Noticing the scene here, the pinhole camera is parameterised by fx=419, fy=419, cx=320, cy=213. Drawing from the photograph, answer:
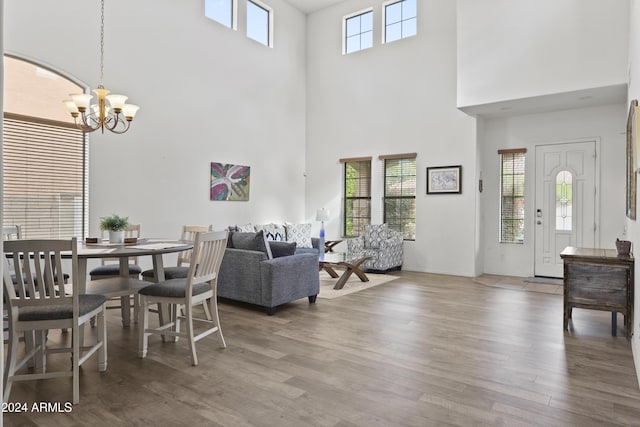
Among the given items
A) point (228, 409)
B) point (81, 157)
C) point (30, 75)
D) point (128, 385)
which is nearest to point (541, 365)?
point (228, 409)

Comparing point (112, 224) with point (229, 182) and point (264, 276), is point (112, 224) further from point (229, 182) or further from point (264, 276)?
point (229, 182)

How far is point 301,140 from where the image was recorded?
28.6 feet

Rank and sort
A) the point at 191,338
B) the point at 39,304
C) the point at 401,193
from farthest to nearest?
the point at 401,193
the point at 191,338
the point at 39,304

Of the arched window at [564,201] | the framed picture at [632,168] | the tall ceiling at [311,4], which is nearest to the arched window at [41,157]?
the tall ceiling at [311,4]

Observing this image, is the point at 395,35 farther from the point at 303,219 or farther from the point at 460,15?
the point at 303,219

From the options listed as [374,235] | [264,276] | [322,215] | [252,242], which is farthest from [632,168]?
[322,215]

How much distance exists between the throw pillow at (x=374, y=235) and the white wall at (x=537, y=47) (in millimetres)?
Result: 2384

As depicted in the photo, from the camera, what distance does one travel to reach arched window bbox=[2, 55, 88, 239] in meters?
4.71

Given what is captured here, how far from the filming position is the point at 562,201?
6418 mm

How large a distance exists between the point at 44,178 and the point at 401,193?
5475 millimetres

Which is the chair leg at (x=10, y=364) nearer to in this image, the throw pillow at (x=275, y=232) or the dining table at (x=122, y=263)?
the dining table at (x=122, y=263)

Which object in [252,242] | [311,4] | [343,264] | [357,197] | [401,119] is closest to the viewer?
[252,242]

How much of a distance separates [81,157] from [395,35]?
5667mm

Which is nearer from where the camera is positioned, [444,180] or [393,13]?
[444,180]
